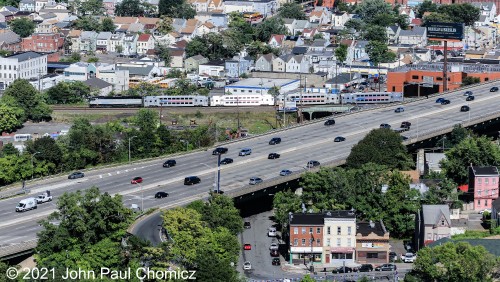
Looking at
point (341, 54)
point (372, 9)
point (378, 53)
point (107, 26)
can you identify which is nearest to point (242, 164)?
point (341, 54)

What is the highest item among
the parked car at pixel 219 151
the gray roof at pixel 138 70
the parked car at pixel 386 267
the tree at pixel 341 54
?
the parked car at pixel 219 151

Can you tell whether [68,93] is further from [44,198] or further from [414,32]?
[414,32]

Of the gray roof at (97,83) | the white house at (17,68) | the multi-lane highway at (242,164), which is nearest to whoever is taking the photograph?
the multi-lane highway at (242,164)

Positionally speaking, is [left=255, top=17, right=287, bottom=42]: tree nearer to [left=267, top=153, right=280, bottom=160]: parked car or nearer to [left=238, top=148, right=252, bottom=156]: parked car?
[left=238, top=148, right=252, bottom=156]: parked car

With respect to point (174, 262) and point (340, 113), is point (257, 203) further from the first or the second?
point (340, 113)

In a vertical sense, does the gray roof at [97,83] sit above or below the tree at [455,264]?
below

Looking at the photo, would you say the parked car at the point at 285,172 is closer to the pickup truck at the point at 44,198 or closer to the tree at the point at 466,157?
the tree at the point at 466,157

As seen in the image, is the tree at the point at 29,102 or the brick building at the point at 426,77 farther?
the brick building at the point at 426,77

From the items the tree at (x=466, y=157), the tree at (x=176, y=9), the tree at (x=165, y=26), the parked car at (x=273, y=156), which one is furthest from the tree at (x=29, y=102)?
the tree at (x=176, y=9)

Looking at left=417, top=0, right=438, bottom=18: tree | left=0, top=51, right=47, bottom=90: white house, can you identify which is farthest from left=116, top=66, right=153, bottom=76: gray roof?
left=417, top=0, right=438, bottom=18: tree
